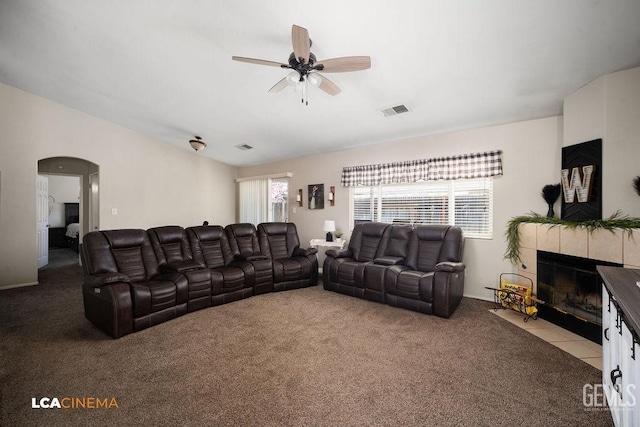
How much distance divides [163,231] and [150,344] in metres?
1.78

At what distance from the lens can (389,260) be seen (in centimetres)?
389

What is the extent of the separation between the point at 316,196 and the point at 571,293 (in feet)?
13.8

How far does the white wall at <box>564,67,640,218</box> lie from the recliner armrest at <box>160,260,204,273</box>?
15.6 feet

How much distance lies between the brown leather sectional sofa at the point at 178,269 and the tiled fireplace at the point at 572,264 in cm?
315

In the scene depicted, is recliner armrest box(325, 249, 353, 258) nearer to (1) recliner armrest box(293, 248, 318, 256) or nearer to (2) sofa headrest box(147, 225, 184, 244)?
(1) recliner armrest box(293, 248, 318, 256)

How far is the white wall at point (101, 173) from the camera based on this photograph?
4.16 m

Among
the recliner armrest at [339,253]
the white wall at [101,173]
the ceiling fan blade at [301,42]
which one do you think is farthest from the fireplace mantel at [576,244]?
the white wall at [101,173]

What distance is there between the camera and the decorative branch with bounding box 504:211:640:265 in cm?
238

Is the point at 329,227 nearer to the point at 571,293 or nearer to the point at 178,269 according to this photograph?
the point at 178,269

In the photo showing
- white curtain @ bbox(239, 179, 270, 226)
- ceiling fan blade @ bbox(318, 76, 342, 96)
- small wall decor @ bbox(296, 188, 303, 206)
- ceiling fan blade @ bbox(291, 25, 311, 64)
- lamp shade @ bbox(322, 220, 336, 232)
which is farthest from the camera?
white curtain @ bbox(239, 179, 270, 226)

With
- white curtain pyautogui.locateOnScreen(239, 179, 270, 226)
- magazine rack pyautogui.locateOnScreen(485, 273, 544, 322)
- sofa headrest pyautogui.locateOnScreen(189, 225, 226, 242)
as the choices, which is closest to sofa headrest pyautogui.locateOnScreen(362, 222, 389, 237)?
magazine rack pyautogui.locateOnScreen(485, 273, 544, 322)

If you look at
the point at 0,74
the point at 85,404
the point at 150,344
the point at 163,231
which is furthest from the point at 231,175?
the point at 85,404

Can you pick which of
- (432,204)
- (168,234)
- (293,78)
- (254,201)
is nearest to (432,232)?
(432,204)

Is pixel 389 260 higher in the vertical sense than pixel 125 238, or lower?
lower
